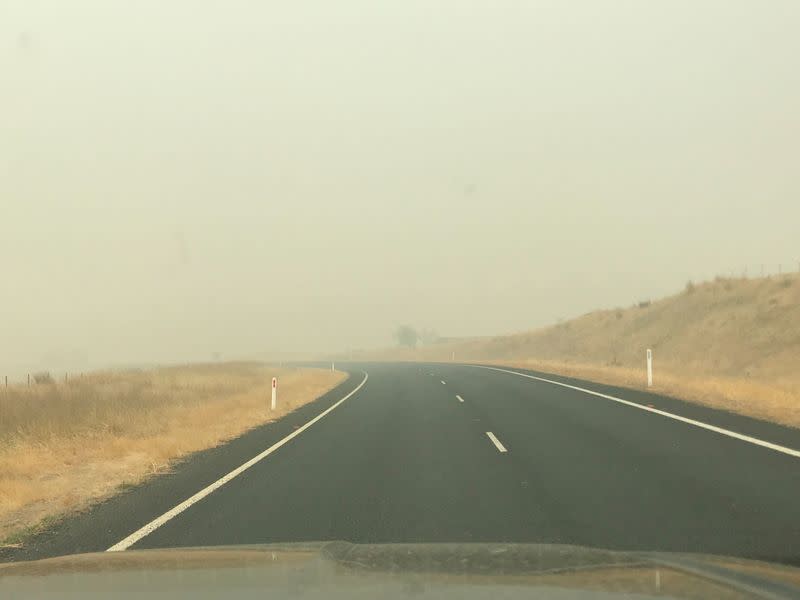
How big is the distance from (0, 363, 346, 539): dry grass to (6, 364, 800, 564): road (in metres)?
0.75

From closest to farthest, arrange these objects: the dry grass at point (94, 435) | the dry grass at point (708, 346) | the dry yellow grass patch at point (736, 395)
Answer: the dry grass at point (94, 435), the dry yellow grass patch at point (736, 395), the dry grass at point (708, 346)

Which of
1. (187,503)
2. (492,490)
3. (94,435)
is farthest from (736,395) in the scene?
(187,503)

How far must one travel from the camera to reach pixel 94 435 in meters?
15.7

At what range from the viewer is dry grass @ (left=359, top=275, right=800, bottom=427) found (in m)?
21.8

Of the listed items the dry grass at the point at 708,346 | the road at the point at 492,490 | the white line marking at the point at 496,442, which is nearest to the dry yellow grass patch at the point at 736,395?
the dry grass at the point at 708,346

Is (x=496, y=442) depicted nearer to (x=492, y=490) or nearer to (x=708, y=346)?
(x=492, y=490)

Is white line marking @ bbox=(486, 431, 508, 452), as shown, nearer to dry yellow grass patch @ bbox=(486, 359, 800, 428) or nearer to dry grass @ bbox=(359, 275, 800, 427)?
dry yellow grass patch @ bbox=(486, 359, 800, 428)

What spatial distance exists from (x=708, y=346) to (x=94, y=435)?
4055cm

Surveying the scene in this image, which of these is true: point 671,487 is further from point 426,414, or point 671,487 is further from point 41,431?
point 41,431

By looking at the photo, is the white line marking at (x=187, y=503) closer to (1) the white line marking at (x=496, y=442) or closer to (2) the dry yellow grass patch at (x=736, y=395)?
(1) the white line marking at (x=496, y=442)

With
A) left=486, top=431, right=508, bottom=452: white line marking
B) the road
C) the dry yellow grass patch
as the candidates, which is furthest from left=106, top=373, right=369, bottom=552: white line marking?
the dry yellow grass patch

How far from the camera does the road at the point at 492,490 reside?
6.86 m

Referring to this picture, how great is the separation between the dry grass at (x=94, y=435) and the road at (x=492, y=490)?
29.4 inches

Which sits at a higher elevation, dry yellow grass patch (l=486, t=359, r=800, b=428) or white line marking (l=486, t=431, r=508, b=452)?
dry yellow grass patch (l=486, t=359, r=800, b=428)
